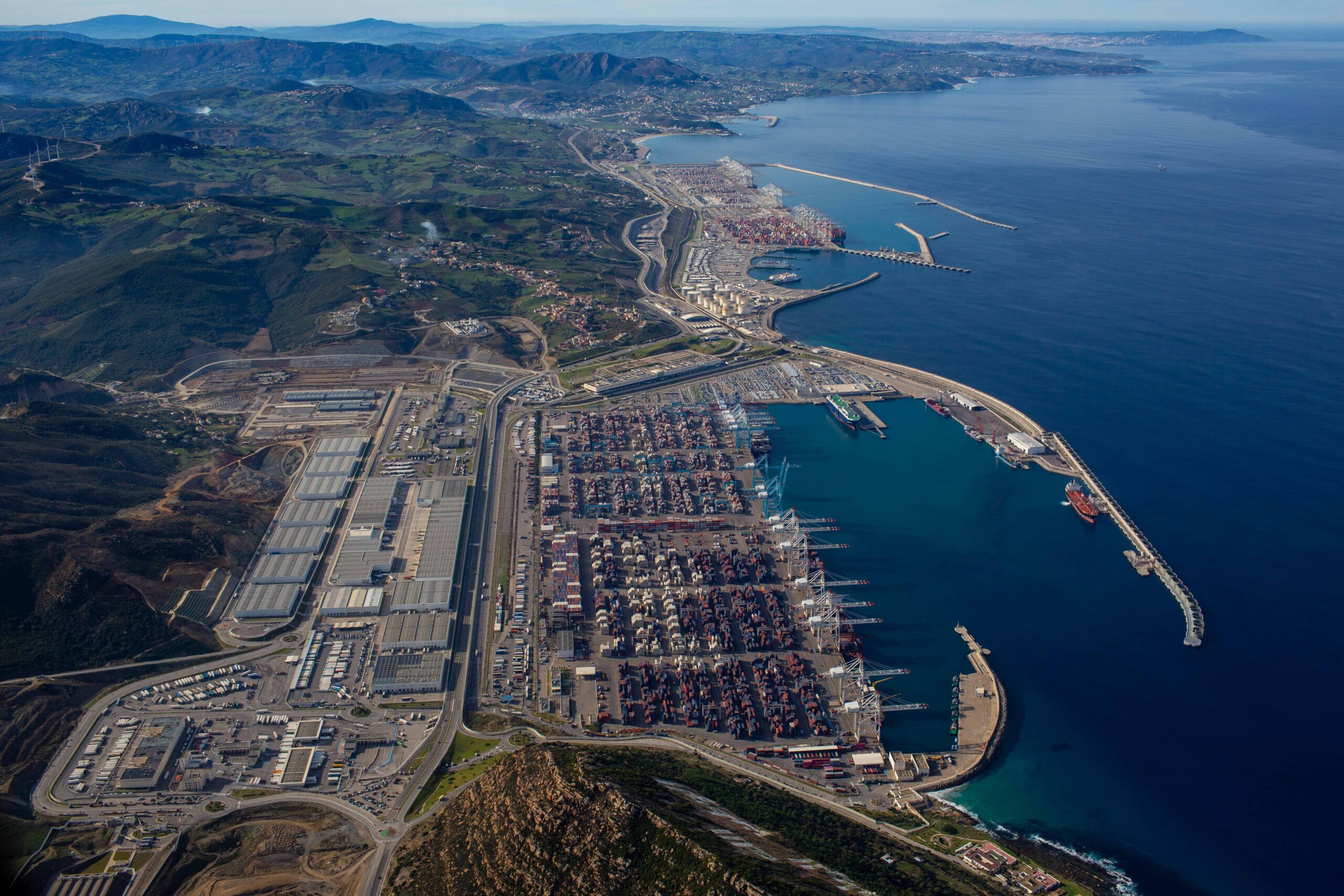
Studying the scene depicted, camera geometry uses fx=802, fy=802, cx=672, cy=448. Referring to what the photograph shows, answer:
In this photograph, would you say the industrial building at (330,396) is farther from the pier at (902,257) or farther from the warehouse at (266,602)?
the pier at (902,257)

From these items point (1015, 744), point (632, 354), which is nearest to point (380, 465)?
point (632, 354)

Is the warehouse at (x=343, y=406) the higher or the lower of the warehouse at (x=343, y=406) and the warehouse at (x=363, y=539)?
the lower

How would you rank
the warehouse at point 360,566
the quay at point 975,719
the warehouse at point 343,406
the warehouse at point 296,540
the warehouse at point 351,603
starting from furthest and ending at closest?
the warehouse at point 343,406
the warehouse at point 296,540
the warehouse at point 360,566
the warehouse at point 351,603
the quay at point 975,719

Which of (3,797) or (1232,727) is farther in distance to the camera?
(1232,727)

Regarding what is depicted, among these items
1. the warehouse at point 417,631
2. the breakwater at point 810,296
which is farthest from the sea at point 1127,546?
the warehouse at point 417,631

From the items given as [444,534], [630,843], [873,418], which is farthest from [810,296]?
[630,843]

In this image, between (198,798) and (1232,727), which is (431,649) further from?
(1232,727)

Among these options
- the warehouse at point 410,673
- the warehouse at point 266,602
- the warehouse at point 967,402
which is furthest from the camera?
the warehouse at point 967,402
